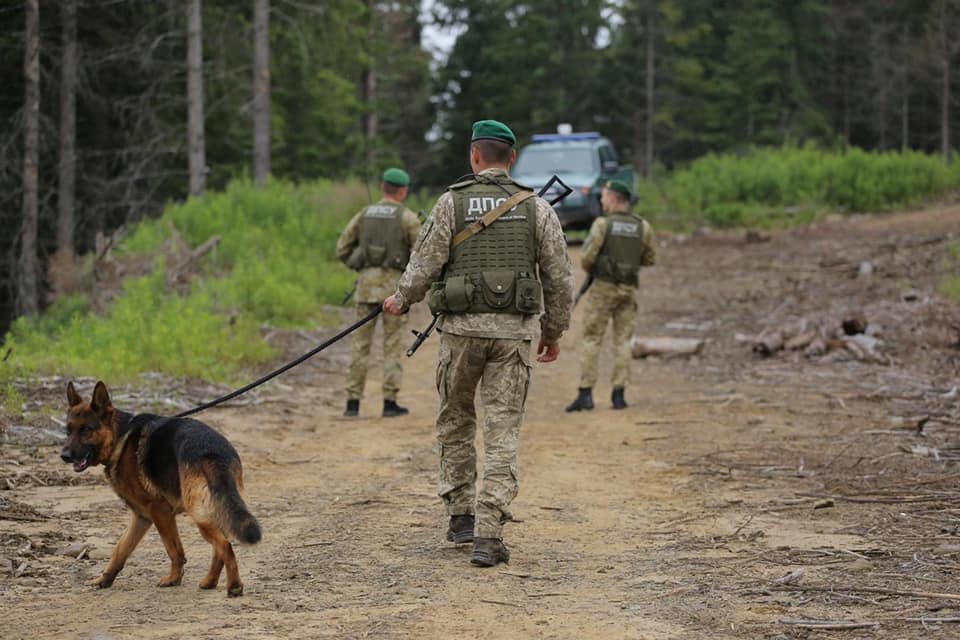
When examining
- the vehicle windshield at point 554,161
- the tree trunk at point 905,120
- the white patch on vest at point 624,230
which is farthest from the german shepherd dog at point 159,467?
the tree trunk at point 905,120

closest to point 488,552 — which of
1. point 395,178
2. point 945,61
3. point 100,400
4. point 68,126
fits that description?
point 100,400

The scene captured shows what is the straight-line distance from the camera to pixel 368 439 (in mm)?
10781

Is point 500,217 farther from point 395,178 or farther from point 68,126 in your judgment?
point 68,126

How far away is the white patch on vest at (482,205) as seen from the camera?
21.8ft

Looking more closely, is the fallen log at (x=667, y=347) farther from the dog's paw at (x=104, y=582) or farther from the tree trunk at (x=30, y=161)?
the tree trunk at (x=30, y=161)

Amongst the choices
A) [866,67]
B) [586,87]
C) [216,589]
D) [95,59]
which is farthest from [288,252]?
[866,67]

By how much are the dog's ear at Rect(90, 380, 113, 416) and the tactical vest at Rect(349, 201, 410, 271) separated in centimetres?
552

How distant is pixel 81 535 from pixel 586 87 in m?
49.5

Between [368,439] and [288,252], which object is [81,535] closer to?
[368,439]

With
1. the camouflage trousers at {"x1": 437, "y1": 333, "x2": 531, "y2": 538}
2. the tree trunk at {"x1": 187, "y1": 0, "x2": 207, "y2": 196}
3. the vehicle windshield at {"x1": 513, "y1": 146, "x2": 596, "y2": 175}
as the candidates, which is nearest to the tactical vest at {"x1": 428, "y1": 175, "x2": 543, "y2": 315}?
the camouflage trousers at {"x1": 437, "y1": 333, "x2": 531, "y2": 538}

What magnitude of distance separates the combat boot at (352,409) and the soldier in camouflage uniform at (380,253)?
0.02m

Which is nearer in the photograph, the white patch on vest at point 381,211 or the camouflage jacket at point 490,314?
the camouflage jacket at point 490,314

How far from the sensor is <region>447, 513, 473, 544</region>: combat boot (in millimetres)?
6977

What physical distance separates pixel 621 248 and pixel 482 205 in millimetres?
5669
